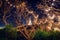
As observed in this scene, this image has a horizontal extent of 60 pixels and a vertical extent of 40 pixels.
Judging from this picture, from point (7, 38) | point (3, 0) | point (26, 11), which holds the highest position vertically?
point (3, 0)

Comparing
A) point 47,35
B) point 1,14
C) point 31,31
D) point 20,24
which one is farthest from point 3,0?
point 47,35

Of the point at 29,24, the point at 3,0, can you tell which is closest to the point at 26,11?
the point at 29,24

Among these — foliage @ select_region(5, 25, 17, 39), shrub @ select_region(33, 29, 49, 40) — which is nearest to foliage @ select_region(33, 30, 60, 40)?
shrub @ select_region(33, 29, 49, 40)

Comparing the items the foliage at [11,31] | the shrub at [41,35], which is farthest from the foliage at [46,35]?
the foliage at [11,31]

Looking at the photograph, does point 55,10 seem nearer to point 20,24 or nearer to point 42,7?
point 42,7

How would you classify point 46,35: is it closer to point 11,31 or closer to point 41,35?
point 41,35

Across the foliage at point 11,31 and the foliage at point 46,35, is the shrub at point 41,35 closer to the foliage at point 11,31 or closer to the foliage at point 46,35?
the foliage at point 46,35

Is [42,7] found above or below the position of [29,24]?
above

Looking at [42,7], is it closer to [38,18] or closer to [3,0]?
[38,18]

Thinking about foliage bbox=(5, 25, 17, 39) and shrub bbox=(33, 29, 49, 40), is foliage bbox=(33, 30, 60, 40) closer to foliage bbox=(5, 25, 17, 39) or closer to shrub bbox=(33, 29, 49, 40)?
shrub bbox=(33, 29, 49, 40)

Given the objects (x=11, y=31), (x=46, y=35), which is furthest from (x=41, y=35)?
(x=11, y=31)

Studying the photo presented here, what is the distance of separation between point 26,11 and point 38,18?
19 centimetres

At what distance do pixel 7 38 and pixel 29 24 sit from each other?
0.35m

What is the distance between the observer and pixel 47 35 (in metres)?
2.51
